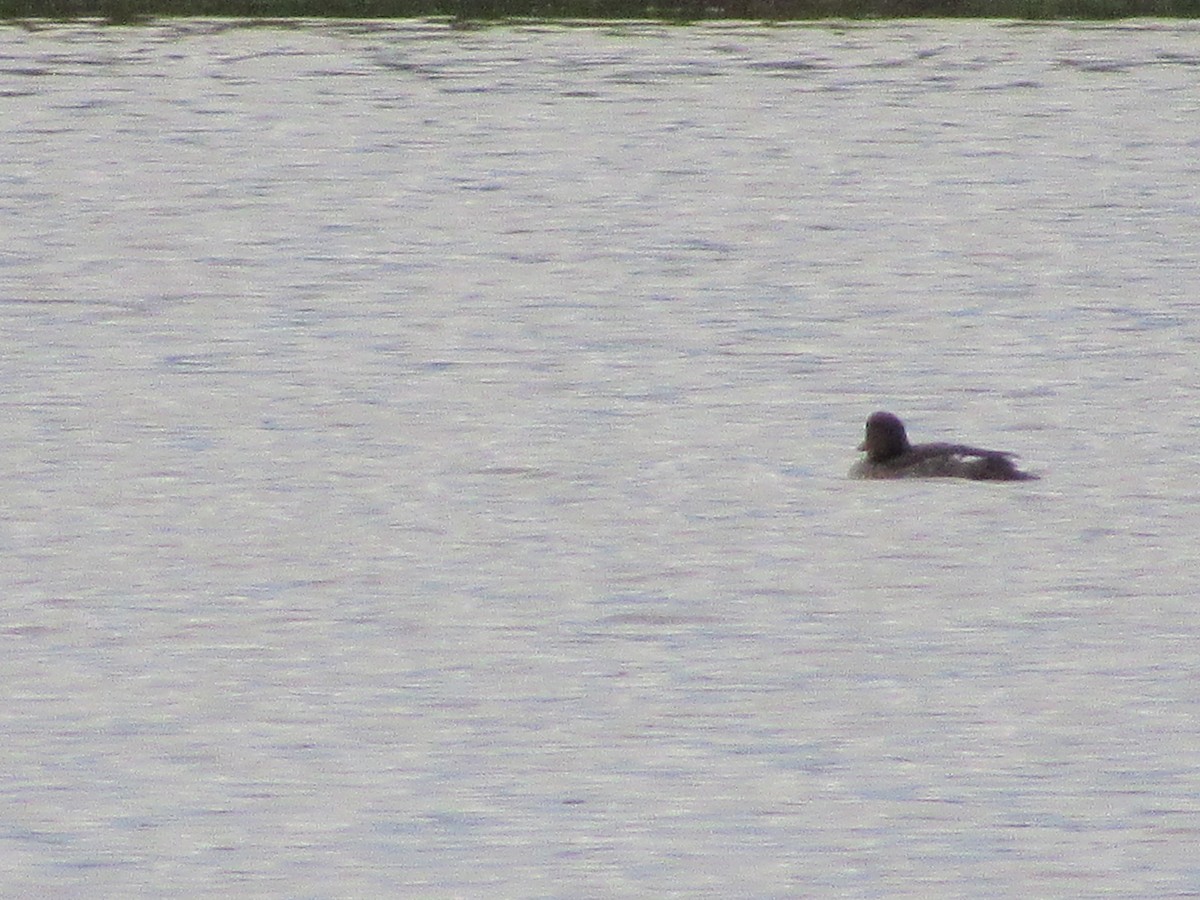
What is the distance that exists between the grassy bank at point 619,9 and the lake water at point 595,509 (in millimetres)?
5690

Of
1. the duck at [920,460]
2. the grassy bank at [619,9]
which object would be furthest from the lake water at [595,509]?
the grassy bank at [619,9]

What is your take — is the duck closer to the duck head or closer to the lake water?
the duck head

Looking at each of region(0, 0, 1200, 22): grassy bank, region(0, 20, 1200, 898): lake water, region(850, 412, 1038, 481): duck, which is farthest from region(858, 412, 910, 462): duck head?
region(0, 0, 1200, 22): grassy bank

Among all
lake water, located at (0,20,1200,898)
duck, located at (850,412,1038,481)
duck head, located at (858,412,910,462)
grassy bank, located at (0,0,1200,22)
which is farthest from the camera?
grassy bank, located at (0,0,1200,22)

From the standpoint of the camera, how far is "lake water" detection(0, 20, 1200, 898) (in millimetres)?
7059

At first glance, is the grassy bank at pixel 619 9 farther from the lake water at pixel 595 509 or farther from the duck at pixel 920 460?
the duck at pixel 920 460

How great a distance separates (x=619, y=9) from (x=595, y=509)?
18009mm

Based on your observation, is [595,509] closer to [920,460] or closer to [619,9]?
[920,460]

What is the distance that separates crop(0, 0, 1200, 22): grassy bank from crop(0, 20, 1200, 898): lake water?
5690mm

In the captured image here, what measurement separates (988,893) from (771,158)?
14.3 metres

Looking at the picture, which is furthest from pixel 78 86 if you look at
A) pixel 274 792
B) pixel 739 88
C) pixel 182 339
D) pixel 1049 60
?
pixel 274 792

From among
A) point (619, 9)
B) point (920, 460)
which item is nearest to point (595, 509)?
point (920, 460)

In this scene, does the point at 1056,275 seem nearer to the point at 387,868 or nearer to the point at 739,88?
the point at 739,88

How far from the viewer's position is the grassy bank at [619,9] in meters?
27.5
